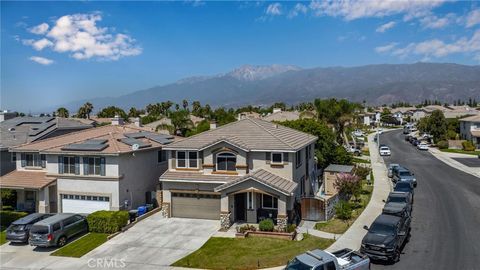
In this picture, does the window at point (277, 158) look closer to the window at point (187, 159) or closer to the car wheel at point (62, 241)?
the window at point (187, 159)

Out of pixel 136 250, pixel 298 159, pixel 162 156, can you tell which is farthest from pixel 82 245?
pixel 298 159

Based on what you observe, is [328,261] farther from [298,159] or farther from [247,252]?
[298,159]

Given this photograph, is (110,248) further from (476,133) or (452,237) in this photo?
(476,133)

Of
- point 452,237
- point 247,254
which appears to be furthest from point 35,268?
point 452,237

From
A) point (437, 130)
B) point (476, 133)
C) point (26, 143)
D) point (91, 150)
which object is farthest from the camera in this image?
point (437, 130)

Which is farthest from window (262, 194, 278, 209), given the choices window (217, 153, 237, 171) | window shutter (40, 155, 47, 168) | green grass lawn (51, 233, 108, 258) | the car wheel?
window shutter (40, 155, 47, 168)

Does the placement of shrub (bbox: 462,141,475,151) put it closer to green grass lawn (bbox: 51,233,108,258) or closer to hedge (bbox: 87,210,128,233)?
hedge (bbox: 87,210,128,233)
